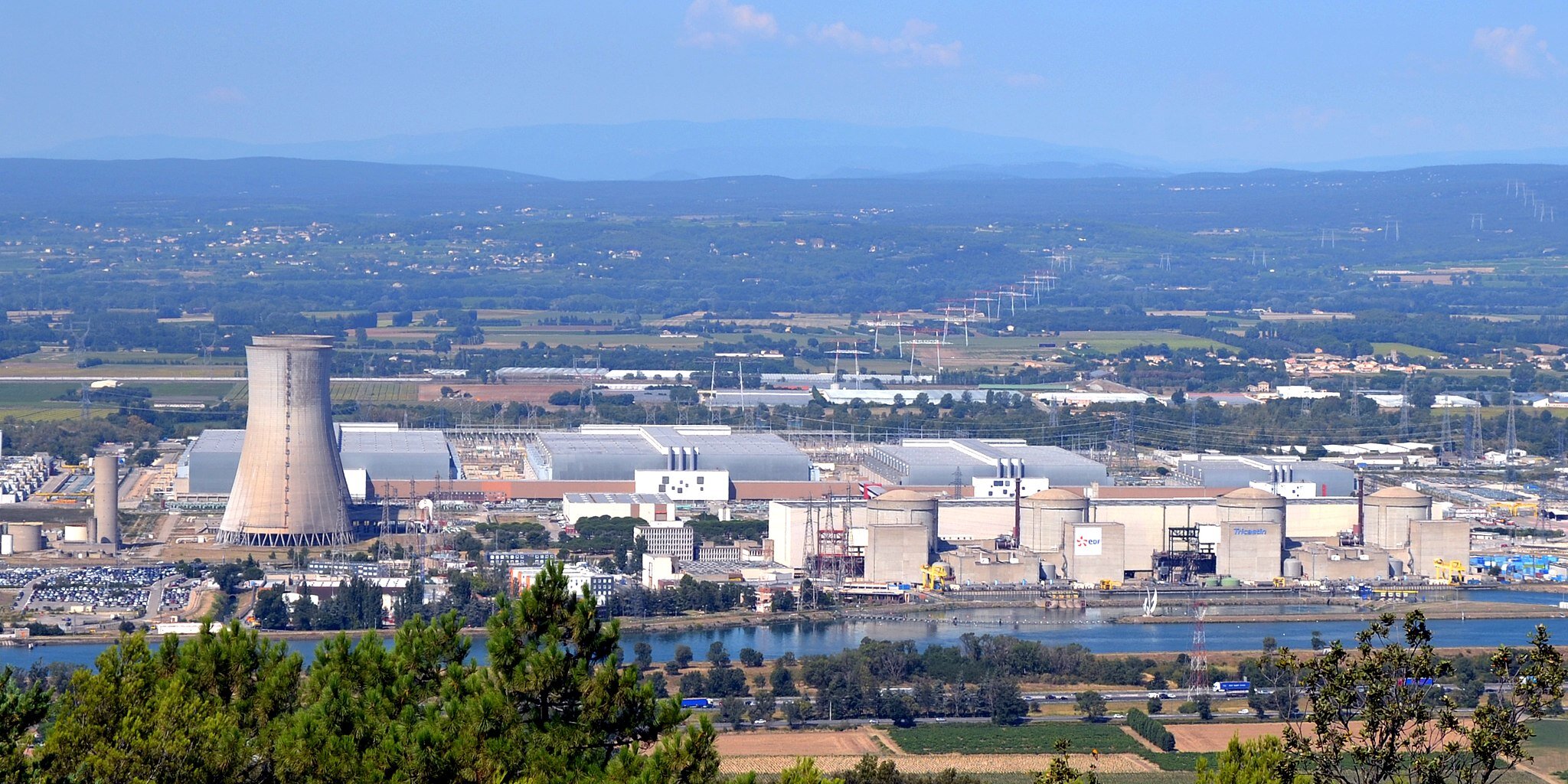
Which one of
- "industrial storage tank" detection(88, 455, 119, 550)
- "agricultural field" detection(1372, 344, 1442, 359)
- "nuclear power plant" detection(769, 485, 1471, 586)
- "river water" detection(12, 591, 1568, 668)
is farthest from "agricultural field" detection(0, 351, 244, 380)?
"agricultural field" detection(1372, 344, 1442, 359)

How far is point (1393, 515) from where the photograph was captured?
22.2 m

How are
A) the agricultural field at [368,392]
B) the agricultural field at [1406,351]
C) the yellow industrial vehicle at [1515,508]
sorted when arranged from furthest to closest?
the agricultural field at [1406,351] → the agricultural field at [368,392] → the yellow industrial vehicle at [1515,508]

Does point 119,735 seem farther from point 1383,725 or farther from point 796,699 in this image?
point 796,699

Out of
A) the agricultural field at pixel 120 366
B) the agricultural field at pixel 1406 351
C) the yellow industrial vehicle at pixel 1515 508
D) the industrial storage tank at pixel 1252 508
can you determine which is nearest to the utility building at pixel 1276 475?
the yellow industrial vehicle at pixel 1515 508

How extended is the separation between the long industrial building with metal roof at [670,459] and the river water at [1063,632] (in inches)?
263

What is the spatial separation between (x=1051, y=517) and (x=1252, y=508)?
80.3 inches

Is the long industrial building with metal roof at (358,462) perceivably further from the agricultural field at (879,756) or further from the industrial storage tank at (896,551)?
the agricultural field at (879,756)

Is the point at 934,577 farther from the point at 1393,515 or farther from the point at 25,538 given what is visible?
the point at 25,538

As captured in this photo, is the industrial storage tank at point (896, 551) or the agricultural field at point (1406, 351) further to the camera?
the agricultural field at point (1406, 351)

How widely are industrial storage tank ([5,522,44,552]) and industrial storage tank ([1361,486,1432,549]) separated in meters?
13.1

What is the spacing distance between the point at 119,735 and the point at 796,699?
9.48 meters

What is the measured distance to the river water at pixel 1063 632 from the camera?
1772 cm

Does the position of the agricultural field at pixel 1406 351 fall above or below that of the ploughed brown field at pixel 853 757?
above

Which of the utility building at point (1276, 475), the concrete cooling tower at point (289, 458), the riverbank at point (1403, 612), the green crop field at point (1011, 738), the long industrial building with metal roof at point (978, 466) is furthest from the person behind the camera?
the utility building at point (1276, 475)
